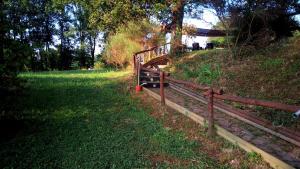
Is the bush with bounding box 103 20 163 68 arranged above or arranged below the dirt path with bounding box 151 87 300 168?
above

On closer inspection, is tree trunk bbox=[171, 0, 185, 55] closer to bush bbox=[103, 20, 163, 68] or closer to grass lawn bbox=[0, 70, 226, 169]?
bush bbox=[103, 20, 163, 68]

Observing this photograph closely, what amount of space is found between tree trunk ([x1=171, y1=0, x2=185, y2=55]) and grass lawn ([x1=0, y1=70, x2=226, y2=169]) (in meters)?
8.69

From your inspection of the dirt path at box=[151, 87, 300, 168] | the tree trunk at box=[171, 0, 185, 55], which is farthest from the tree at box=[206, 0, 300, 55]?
the dirt path at box=[151, 87, 300, 168]

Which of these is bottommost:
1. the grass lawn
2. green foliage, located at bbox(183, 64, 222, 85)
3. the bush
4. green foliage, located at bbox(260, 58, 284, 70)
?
the grass lawn

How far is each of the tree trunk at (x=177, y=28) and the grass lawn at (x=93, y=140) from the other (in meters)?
8.69

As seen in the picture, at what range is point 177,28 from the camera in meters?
18.2

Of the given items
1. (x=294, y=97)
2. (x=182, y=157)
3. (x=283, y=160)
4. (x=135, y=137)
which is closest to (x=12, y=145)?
(x=135, y=137)

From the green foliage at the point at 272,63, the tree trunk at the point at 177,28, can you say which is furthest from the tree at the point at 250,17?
the tree trunk at the point at 177,28

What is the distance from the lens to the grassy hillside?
371 inches

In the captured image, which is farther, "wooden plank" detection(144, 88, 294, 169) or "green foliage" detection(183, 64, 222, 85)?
"green foliage" detection(183, 64, 222, 85)

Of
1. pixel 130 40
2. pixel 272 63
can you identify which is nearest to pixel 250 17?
pixel 272 63

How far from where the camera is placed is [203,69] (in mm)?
14055

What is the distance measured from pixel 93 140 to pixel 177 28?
12414 mm

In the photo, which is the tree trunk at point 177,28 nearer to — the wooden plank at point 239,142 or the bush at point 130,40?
the bush at point 130,40
